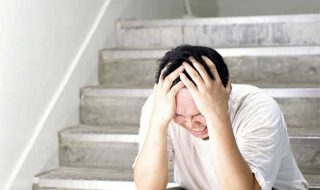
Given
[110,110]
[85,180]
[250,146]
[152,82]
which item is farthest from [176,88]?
[152,82]

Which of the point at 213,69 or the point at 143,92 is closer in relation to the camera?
the point at 213,69

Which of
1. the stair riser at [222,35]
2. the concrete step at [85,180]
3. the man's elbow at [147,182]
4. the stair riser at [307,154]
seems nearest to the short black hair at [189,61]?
the man's elbow at [147,182]

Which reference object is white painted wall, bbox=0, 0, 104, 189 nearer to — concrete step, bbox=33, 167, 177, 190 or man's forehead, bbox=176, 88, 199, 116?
concrete step, bbox=33, 167, 177, 190

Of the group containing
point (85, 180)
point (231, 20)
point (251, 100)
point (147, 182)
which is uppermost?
point (231, 20)

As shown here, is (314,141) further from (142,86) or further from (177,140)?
(142,86)

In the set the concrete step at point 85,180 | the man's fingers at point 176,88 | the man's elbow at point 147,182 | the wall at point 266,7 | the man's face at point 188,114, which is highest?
the wall at point 266,7

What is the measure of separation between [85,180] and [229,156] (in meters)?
0.76

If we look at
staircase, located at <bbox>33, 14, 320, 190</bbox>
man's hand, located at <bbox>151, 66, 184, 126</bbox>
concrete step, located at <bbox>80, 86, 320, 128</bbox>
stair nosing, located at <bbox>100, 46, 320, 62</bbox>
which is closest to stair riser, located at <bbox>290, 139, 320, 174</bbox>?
staircase, located at <bbox>33, 14, 320, 190</bbox>

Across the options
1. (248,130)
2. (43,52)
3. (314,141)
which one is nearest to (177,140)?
(248,130)

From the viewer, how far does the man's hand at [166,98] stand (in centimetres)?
122

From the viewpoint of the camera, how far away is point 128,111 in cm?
215

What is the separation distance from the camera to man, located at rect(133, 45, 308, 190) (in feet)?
3.94

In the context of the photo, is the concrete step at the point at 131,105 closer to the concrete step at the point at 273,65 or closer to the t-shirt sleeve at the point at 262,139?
the concrete step at the point at 273,65

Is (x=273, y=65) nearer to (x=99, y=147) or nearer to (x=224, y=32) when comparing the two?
(x=224, y=32)
